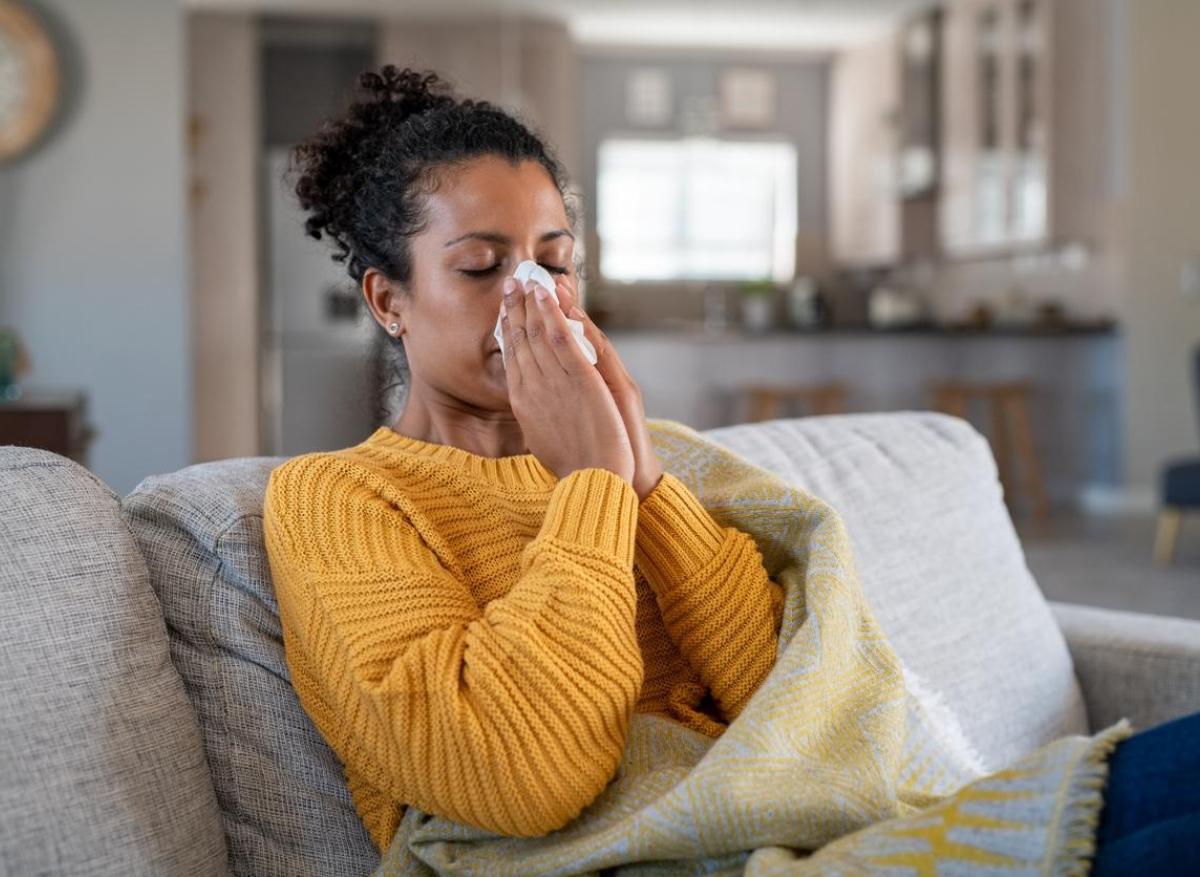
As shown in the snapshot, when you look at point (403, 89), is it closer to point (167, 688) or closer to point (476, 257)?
point (476, 257)

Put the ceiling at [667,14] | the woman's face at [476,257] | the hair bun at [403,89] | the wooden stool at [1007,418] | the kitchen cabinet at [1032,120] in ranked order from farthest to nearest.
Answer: the ceiling at [667,14], the kitchen cabinet at [1032,120], the wooden stool at [1007,418], the hair bun at [403,89], the woman's face at [476,257]

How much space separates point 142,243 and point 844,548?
15.1 feet

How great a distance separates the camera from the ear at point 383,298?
1377mm

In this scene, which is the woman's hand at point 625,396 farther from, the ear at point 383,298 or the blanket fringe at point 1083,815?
the blanket fringe at point 1083,815

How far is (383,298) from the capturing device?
140cm

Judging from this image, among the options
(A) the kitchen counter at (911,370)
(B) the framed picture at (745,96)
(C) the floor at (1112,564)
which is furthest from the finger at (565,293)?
(B) the framed picture at (745,96)

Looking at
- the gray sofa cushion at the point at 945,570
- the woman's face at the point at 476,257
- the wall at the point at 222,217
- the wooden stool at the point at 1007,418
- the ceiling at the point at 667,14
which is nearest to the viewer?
the woman's face at the point at 476,257

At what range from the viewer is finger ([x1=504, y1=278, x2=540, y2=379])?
3.90 feet

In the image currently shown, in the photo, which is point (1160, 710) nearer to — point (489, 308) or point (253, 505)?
point (489, 308)

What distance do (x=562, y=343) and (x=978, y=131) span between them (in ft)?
21.7

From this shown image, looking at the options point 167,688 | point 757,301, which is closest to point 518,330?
point 167,688

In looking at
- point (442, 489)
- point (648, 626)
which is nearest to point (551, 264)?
point (442, 489)

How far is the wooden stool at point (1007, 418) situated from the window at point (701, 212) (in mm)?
2878

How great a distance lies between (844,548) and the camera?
1.25m
